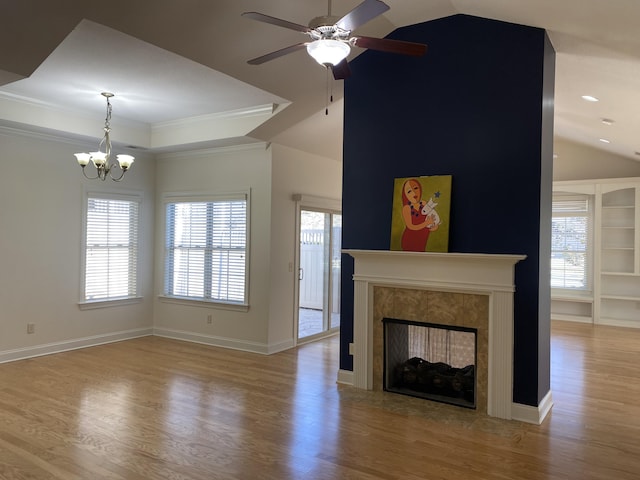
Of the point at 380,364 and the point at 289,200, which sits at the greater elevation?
the point at 289,200

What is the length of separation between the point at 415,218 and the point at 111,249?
168 inches

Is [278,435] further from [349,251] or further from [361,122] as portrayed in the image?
[361,122]

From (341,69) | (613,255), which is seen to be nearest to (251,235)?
(341,69)

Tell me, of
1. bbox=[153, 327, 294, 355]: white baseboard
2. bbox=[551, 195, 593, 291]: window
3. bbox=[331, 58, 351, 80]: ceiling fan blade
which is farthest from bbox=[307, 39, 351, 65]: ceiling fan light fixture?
bbox=[551, 195, 593, 291]: window

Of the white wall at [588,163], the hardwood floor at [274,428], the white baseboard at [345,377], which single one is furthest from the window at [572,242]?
the white baseboard at [345,377]

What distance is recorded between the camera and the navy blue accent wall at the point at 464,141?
3.89 metres

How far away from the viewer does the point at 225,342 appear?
6289 millimetres

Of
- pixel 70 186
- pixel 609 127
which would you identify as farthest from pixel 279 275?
pixel 609 127

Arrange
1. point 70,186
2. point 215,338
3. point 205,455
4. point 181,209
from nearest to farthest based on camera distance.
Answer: point 205,455, point 70,186, point 215,338, point 181,209

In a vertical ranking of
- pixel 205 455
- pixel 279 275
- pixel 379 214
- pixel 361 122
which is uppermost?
pixel 361 122

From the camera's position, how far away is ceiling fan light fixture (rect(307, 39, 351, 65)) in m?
2.64

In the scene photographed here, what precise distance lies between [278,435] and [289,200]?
3.41 meters

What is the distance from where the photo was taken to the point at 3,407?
394 cm

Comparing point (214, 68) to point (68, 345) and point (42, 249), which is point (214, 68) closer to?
point (42, 249)
